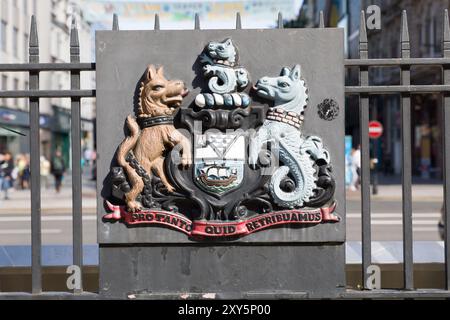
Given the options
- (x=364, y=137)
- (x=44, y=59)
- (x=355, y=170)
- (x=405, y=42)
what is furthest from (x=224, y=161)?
(x=355, y=170)

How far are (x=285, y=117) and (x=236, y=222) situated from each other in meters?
0.81

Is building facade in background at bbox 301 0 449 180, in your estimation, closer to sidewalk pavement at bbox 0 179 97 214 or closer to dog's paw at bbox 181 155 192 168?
sidewalk pavement at bbox 0 179 97 214

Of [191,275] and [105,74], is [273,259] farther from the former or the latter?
[105,74]

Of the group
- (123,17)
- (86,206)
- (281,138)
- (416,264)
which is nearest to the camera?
(281,138)

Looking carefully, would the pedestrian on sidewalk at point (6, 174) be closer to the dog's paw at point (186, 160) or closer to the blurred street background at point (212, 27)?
the blurred street background at point (212, 27)

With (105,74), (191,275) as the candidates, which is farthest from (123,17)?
(191,275)

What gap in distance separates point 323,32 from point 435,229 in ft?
38.2

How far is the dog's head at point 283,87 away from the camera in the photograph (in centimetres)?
455

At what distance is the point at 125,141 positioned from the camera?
182 inches

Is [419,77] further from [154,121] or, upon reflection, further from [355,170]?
[154,121]

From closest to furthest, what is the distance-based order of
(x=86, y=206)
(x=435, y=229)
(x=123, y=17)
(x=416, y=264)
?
(x=416, y=264) < (x=123, y=17) < (x=435, y=229) < (x=86, y=206)

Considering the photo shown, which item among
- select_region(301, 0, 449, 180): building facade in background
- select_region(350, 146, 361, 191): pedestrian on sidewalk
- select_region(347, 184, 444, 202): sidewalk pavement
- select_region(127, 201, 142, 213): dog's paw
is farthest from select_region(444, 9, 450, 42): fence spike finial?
select_region(301, 0, 449, 180): building facade in background

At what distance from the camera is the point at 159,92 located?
14.9 feet

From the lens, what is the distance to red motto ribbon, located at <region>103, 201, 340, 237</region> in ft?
15.1
